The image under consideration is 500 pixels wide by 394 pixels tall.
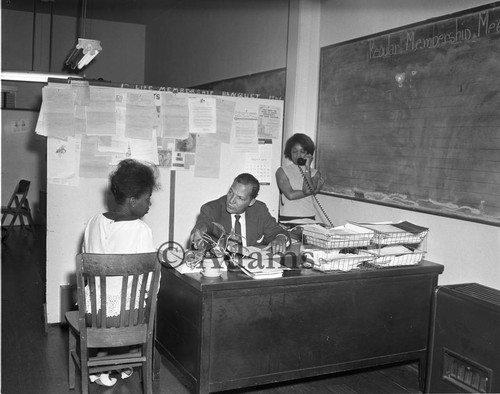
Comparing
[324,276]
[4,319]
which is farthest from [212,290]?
[4,319]

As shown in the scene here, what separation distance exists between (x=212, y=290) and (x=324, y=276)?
643mm

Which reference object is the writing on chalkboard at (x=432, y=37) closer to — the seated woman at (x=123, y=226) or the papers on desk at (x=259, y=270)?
the papers on desk at (x=259, y=270)

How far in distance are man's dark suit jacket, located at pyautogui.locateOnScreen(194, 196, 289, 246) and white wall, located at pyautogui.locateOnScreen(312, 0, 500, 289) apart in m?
0.91

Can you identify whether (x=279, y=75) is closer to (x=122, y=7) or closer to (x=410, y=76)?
(x=410, y=76)

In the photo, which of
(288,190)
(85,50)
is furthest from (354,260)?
(85,50)

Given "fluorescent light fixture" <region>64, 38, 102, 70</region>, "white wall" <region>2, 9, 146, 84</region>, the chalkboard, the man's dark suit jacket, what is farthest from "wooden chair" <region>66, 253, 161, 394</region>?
"white wall" <region>2, 9, 146, 84</region>

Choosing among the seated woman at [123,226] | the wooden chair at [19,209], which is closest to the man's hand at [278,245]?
the seated woman at [123,226]

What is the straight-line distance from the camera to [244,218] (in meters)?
3.60

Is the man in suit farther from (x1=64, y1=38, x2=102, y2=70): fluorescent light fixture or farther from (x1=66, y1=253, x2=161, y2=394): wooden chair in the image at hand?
(x1=64, y1=38, x2=102, y2=70): fluorescent light fixture

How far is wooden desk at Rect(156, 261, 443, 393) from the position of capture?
2883 mm

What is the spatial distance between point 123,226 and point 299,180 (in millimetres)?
1826

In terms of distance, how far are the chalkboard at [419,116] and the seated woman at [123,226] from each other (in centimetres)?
171

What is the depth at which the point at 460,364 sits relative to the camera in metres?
2.97

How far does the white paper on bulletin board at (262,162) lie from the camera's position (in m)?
4.50
